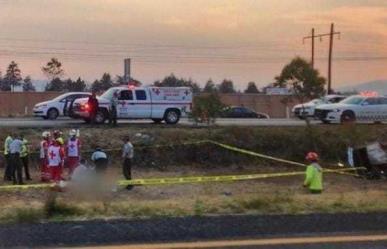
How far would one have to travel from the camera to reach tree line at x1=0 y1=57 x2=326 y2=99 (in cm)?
5750

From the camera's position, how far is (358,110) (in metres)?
36.3

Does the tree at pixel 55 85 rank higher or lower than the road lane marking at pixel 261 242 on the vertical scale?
higher

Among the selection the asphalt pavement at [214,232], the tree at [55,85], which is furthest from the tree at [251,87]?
the asphalt pavement at [214,232]

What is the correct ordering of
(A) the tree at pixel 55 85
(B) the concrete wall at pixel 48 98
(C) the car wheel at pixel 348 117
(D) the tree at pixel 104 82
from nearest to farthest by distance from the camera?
(C) the car wheel at pixel 348 117 < (B) the concrete wall at pixel 48 98 < (D) the tree at pixel 104 82 < (A) the tree at pixel 55 85

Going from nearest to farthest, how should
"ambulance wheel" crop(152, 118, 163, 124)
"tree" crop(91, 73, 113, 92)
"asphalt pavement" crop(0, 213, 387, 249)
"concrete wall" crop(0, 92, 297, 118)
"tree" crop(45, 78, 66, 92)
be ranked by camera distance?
"asphalt pavement" crop(0, 213, 387, 249) < "ambulance wheel" crop(152, 118, 163, 124) < "concrete wall" crop(0, 92, 297, 118) < "tree" crop(91, 73, 113, 92) < "tree" crop(45, 78, 66, 92)

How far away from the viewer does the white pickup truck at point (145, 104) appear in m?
33.1

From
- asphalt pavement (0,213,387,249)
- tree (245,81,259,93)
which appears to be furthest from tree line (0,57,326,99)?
asphalt pavement (0,213,387,249)

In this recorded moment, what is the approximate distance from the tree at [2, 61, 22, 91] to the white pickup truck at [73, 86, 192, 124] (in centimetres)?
7196

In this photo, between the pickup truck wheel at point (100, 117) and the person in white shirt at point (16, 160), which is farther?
the pickup truck wheel at point (100, 117)

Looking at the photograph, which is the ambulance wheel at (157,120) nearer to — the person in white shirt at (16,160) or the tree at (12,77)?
the person in white shirt at (16,160)

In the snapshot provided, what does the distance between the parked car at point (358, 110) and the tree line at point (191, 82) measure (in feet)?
19.5

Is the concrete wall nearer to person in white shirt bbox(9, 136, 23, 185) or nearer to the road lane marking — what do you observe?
person in white shirt bbox(9, 136, 23, 185)

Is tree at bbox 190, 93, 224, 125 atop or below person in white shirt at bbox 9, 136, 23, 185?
atop

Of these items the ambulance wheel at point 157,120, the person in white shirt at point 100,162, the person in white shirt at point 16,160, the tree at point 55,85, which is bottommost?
the person in white shirt at point 16,160
